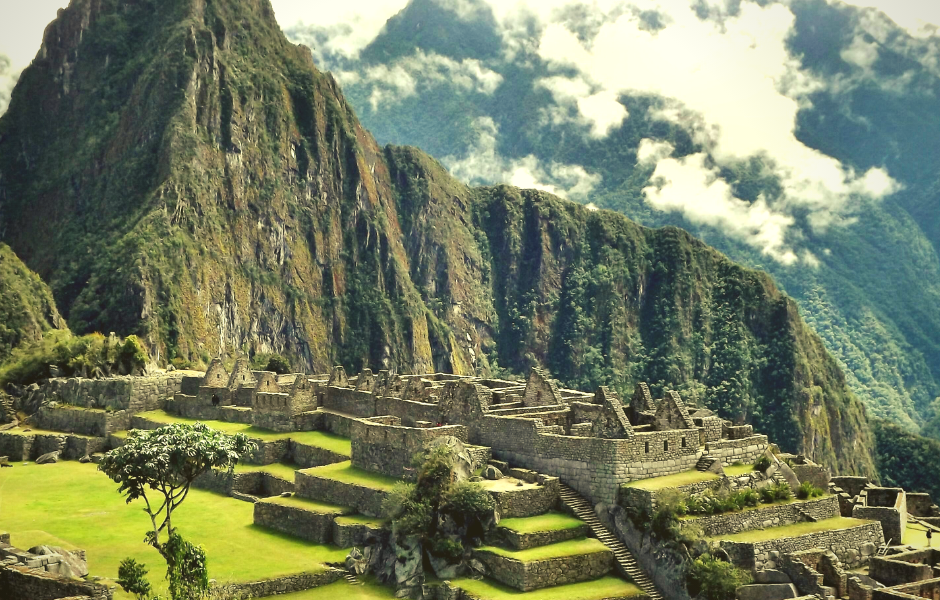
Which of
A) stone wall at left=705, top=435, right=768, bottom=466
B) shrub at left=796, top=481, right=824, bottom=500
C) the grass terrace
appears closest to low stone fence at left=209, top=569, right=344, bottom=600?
the grass terrace

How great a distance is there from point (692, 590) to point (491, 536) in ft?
21.2

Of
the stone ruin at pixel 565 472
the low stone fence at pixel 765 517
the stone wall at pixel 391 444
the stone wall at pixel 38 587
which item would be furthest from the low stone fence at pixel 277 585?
the low stone fence at pixel 765 517

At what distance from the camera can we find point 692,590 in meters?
38.8

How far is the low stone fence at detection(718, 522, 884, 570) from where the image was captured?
39125 mm

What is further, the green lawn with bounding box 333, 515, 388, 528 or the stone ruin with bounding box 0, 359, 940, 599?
the green lawn with bounding box 333, 515, 388, 528

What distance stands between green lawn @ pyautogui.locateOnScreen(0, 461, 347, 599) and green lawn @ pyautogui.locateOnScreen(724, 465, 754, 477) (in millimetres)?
13366

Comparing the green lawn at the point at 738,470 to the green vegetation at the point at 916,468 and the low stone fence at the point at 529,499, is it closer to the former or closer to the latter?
the low stone fence at the point at 529,499

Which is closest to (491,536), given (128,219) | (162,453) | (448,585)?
(448,585)

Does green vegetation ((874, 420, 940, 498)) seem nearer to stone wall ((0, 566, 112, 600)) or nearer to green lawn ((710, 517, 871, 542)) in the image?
green lawn ((710, 517, 871, 542))

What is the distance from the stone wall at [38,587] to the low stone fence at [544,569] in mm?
14323

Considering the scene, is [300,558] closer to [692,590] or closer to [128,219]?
[692,590]

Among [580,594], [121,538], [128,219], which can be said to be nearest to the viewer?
[580,594]

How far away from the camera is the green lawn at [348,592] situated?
39000 millimetres

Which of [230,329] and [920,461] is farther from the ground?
[230,329]
